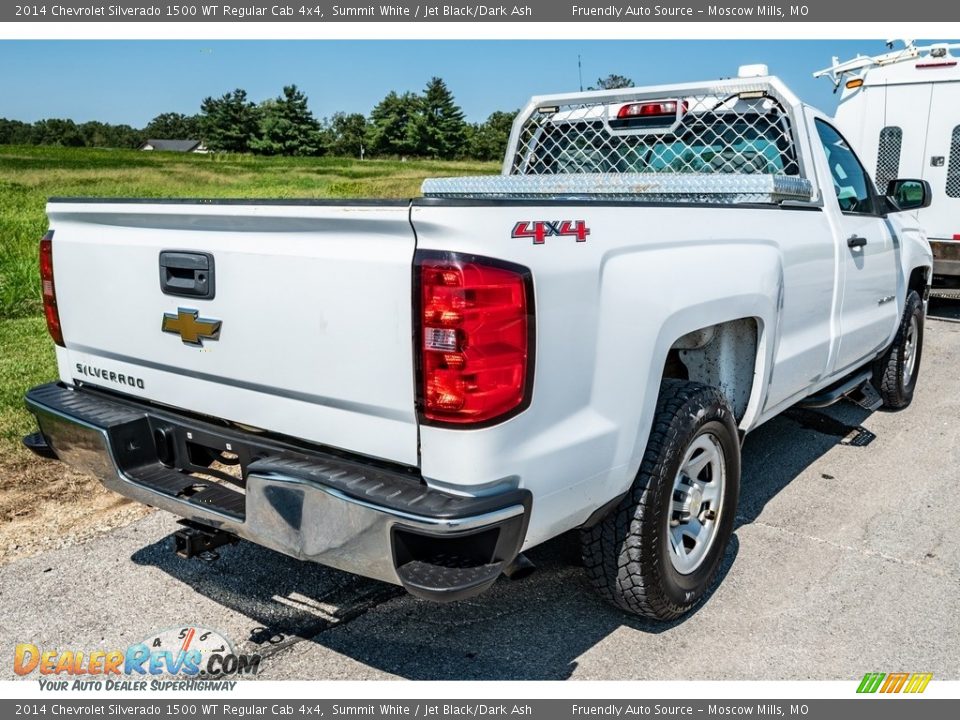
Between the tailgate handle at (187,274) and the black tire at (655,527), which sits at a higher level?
the tailgate handle at (187,274)

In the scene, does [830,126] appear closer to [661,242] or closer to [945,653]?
[661,242]

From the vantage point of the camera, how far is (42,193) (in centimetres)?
2572

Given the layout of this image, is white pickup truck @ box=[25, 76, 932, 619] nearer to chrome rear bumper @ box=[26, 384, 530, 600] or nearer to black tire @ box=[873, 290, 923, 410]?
chrome rear bumper @ box=[26, 384, 530, 600]

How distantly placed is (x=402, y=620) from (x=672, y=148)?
308 centimetres

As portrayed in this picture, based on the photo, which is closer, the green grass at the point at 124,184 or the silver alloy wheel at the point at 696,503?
the silver alloy wheel at the point at 696,503

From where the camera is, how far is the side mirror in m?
5.32

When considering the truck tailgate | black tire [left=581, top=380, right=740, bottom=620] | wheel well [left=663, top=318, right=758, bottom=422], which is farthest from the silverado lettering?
wheel well [left=663, top=318, right=758, bottom=422]

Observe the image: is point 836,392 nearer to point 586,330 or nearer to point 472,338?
point 586,330

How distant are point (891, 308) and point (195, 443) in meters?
4.40

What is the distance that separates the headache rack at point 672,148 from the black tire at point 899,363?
2031 millimetres

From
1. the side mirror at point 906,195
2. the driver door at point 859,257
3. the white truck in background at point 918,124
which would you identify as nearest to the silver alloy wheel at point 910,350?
the driver door at point 859,257

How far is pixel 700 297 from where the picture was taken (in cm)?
306

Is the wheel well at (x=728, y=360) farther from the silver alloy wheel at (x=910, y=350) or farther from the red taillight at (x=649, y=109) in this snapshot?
the silver alloy wheel at (x=910, y=350)

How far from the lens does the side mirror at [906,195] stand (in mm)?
5316
